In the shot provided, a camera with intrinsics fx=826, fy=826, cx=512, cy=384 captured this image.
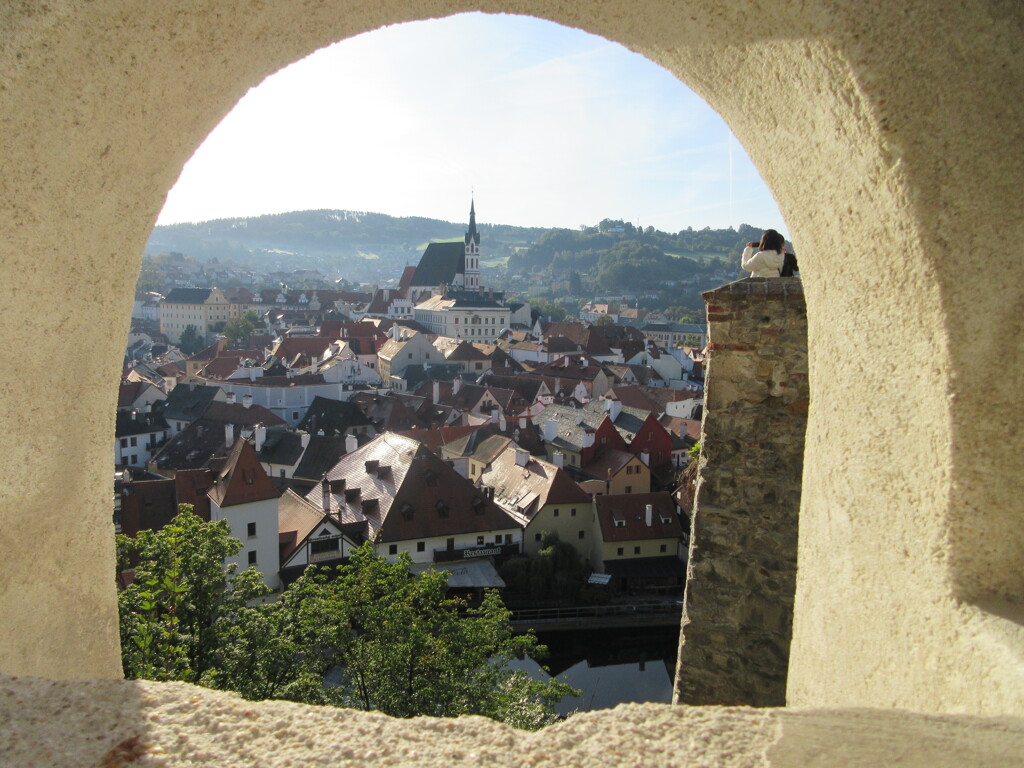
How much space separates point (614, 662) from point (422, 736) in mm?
22087

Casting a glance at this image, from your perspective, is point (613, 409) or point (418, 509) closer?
point (418, 509)

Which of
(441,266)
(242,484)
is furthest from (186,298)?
(242,484)

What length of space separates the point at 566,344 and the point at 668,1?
62.9 metres

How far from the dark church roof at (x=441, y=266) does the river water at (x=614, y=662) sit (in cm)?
7419

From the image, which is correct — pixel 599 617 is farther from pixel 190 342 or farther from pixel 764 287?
pixel 190 342

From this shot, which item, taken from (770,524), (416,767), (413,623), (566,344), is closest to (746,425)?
(770,524)

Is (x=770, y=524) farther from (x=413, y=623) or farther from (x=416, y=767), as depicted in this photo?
(x=413, y=623)

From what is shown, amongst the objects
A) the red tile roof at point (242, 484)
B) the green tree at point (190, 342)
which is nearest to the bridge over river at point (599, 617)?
the red tile roof at point (242, 484)

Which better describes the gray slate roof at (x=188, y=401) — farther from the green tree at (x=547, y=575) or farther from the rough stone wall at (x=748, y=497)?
the rough stone wall at (x=748, y=497)

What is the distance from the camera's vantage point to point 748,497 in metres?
4.13

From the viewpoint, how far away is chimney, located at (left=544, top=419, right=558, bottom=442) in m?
33.4

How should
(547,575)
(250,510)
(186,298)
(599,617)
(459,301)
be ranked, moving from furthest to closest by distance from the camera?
(186,298), (459,301), (547,575), (599,617), (250,510)

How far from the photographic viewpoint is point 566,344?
64688 mm

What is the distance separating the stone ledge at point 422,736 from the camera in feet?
5.09
